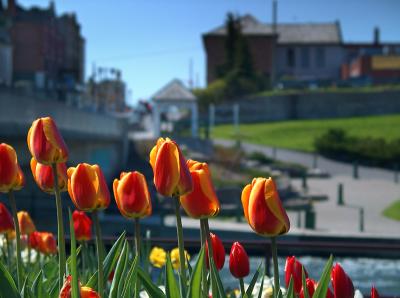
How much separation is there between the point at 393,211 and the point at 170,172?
26437 millimetres

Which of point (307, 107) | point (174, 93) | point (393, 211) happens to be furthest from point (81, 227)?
point (307, 107)

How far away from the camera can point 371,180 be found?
129 feet

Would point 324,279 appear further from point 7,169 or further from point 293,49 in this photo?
point 293,49

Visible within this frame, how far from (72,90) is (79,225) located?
2325 inches

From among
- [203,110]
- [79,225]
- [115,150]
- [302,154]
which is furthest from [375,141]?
[79,225]

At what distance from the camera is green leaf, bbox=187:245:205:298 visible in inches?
89.8

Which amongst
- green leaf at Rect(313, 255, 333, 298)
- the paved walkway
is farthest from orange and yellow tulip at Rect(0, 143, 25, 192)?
the paved walkway

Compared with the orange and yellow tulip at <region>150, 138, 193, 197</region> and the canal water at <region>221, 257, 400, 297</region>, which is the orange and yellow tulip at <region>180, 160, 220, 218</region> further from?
the canal water at <region>221, 257, 400, 297</region>

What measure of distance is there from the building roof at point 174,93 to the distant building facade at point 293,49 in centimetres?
2713

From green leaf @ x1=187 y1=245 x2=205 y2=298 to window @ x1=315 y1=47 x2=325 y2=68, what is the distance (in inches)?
3029

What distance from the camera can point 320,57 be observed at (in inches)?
3086

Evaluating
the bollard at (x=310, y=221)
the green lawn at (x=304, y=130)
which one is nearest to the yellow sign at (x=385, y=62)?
the green lawn at (x=304, y=130)

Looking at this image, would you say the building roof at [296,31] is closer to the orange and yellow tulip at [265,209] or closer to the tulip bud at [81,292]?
the orange and yellow tulip at [265,209]

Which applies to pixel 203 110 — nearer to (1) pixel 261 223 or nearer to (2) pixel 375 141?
(2) pixel 375 141
